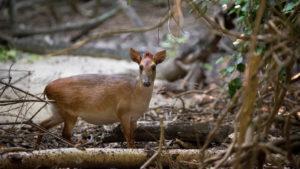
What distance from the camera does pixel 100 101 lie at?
442 centimetres

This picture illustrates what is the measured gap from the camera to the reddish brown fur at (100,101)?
171 inches

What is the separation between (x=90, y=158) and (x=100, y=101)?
1.15m

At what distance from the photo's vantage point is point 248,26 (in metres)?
3.54

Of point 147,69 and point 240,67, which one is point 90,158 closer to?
point 147,69

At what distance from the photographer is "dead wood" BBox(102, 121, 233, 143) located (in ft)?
14.1

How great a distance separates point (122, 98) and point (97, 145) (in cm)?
73

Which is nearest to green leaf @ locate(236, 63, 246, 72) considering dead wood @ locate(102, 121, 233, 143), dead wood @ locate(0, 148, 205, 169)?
dead wood @ locate(0, 148, 205, 169)

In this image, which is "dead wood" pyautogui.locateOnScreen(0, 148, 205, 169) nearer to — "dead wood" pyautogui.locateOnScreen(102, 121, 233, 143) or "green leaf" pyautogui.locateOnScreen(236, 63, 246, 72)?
"dead wood" pyautogui.locateOnScreen(102, 121, 233, 143)

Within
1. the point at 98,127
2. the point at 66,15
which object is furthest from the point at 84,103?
the point at 66,15

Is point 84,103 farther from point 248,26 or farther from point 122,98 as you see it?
point 248,26

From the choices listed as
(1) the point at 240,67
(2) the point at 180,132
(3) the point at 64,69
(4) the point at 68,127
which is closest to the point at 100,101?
(4) the point at 68,127

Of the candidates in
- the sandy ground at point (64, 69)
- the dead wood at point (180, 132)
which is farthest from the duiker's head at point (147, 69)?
the sandy ground at point (64, 69)

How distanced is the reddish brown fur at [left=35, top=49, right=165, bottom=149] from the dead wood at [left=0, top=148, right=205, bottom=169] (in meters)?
0.82

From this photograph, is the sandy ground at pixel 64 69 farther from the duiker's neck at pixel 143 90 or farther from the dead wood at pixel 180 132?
the duiker's neck at pixel 143 90
